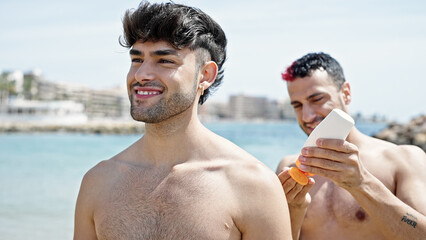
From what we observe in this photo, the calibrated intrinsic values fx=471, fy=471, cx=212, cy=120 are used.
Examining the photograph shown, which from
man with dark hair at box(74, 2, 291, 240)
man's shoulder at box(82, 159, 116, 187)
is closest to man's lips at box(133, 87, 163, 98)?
man with dark hair at box(74, 2, 291, 240)

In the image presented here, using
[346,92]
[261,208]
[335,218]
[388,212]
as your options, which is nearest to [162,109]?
[261,208]

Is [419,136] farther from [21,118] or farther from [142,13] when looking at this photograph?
[21,118]

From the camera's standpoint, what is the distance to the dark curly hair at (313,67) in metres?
3.89

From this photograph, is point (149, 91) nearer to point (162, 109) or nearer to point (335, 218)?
point (162, 109)

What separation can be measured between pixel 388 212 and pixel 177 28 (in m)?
1.62

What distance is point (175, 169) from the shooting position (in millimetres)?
2791

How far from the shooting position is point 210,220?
2535 mm

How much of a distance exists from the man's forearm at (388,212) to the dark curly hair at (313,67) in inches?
54.7

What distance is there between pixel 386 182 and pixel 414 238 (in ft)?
2.31

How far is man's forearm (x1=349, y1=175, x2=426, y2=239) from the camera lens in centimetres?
264

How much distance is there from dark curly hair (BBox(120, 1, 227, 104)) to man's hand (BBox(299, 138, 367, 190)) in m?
0.89

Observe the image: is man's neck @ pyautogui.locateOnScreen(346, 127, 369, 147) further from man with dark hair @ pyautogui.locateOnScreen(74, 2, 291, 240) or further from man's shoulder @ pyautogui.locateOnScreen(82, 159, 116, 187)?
man's shoulder @ pyautogui.locateOnScreen(82, 159, 116, 187)

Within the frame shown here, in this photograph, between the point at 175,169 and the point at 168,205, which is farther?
the point at 175,169

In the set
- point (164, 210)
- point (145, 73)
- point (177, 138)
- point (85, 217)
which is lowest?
point (85, 217)
